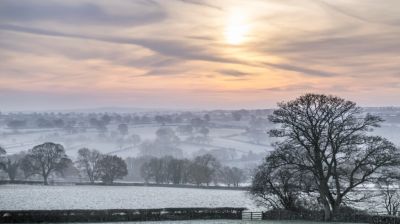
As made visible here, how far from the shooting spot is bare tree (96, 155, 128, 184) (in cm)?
11581

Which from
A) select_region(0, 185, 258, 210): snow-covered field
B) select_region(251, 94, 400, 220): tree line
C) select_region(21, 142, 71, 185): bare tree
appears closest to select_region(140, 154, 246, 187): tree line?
select_region(21, 142, 71, 185): bare tree

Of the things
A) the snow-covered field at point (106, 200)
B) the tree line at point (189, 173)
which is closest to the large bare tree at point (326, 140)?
the snow-covered field at point (106, 200)

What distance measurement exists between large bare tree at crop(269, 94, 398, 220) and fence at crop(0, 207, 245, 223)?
9569 millimetres

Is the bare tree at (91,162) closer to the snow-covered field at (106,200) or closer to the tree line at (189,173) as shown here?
the tree line at (189,173)

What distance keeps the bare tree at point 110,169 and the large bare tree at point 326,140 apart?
7491 cm

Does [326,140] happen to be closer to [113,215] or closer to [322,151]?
[322,151]

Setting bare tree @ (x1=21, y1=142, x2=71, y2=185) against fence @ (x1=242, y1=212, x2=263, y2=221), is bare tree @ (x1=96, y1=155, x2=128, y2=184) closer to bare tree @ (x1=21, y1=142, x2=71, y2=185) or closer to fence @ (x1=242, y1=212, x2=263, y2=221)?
bare tree @ (x1=21, y1=142, x2=71, y2=185)

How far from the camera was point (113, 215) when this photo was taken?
45875mm

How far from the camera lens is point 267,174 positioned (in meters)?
48.5

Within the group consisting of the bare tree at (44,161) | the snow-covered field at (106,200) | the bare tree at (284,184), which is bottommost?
the snow-covered field at (106,200)

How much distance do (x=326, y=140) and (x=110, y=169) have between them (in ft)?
257

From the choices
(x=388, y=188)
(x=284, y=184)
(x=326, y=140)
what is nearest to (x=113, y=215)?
(x=284, y=184)

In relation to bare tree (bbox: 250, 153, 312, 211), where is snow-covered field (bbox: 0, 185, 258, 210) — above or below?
below

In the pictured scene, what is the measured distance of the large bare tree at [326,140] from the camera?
4547 centimetres
